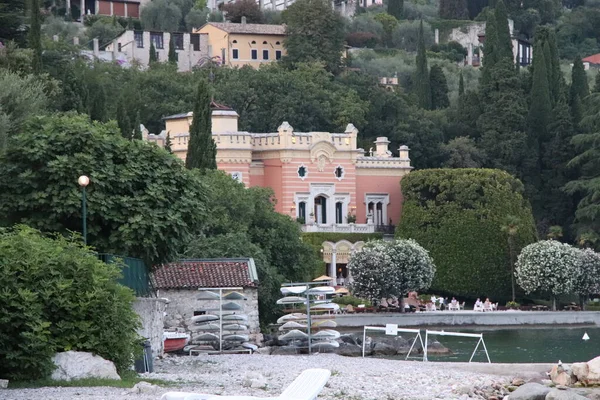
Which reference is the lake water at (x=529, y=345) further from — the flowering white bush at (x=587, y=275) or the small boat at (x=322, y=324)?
the flowering white bush at (x=587, y=275)

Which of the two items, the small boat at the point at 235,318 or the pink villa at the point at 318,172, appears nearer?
the small boat at the point at 235,318

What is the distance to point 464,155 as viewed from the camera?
87.5 meters

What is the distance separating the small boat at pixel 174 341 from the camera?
4106 cm

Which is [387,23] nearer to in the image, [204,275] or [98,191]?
[204,275]

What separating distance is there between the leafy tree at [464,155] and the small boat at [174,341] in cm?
4674

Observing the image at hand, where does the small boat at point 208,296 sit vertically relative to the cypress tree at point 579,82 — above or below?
below

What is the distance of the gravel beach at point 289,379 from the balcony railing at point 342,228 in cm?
3783

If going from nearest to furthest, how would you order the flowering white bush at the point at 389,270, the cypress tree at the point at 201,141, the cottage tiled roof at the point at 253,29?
1. the cypress tree at the point at 201,141
2. the flowering white bush at the point at 389,270
3. the cottage tiled roof at the point at 253,29

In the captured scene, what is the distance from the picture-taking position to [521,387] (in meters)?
31.7

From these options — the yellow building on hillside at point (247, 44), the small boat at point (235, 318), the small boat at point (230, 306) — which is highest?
the yellow building on hillside at point (247, 44)

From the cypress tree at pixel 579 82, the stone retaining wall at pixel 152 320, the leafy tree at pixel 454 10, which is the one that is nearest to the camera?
the stone retaining wall at pixel 152 320

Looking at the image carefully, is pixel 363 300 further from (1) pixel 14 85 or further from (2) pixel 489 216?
(1) pixel 14 85

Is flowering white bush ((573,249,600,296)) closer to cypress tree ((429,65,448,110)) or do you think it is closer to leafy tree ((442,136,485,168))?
leafy tree ((442,136,485,168))

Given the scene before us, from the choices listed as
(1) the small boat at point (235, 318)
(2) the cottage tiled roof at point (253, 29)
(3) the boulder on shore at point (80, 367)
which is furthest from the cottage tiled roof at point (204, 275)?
(2) the cottage tiled roof at point (253, 29)
